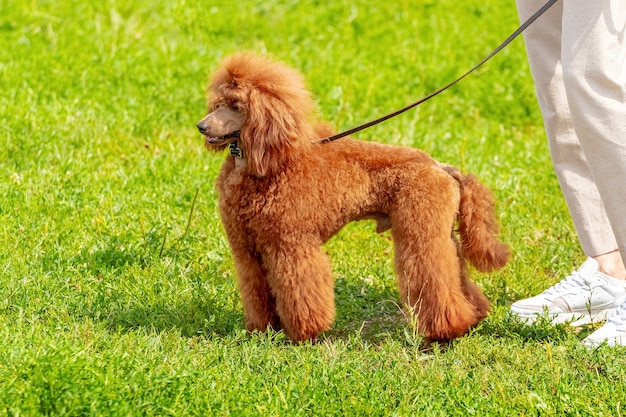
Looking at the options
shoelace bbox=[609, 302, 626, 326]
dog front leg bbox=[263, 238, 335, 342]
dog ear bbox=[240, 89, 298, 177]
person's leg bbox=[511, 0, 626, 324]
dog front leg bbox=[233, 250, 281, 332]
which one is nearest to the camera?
dog ear bbox=[240, 89, 298, 177]

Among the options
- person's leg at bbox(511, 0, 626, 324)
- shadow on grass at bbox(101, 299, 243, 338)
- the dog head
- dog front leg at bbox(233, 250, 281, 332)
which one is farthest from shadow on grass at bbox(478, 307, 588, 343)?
the dog head

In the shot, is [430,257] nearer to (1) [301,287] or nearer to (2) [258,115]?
(1) [301,287]

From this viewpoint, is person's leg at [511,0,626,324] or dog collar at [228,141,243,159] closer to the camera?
dog collar at [228,141,243,159]

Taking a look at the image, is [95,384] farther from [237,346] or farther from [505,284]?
[505,284]

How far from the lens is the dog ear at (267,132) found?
12.2 ft

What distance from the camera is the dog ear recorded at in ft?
12.2

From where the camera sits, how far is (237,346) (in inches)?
154

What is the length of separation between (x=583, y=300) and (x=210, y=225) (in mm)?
2015

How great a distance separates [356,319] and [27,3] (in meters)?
4.70

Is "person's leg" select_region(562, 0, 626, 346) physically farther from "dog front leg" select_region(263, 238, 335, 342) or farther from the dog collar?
the dog collar

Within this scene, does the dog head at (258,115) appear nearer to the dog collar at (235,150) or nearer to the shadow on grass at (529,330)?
the dog collar at (235,150)

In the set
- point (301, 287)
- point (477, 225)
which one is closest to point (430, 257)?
point (477, 225)

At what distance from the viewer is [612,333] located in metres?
4.08

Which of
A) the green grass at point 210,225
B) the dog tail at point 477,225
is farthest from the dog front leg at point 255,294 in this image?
the dog tail at point 477,225
